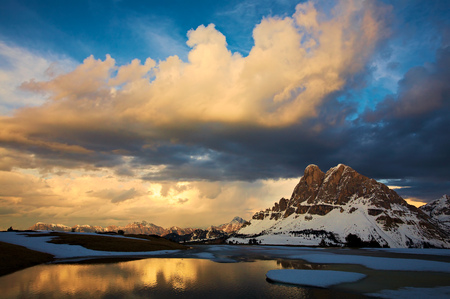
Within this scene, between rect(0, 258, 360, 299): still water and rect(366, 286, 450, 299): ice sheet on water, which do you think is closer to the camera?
rect(366, 286, 450, 299): ice sheet on water

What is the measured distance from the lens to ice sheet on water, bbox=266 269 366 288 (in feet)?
163

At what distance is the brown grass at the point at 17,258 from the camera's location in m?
65.2

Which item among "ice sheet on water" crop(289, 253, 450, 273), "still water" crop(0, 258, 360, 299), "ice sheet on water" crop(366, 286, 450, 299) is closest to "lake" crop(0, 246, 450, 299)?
"still water" crop(0, 258, 360, 299)

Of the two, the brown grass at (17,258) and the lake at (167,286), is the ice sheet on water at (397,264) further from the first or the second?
the brown grass at (17,258)

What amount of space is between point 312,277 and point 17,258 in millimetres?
74980

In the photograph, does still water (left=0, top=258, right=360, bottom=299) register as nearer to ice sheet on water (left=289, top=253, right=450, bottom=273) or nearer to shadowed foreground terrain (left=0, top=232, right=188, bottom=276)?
shadowed foreground terrain (left=0, top=232, right=188, bottom=276)

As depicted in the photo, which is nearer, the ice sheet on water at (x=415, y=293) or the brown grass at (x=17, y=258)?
the ice sheet on water at (x=415, y=293)

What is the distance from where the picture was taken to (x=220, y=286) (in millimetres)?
46656

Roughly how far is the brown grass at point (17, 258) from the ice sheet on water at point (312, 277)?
59.2 metres

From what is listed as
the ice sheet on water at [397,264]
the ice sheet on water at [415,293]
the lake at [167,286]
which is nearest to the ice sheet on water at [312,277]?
the lake at [167,286]

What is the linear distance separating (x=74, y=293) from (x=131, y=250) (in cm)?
8002

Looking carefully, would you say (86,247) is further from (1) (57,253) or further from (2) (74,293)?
(2) (74,293)

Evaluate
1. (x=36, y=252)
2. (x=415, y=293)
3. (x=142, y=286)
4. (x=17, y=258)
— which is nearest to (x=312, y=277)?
(x=415, y=293)

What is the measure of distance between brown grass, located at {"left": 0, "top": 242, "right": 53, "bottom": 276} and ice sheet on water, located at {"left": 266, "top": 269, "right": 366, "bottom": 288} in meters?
59.2
